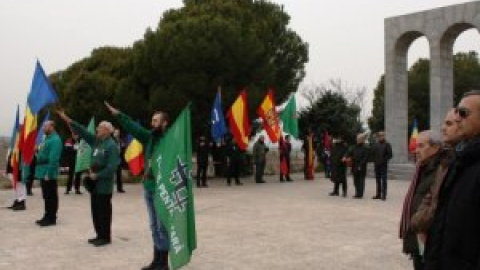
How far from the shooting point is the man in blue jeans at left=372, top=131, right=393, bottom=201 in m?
16.4

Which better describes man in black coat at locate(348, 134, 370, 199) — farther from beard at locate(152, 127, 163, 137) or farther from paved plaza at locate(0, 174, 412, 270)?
beard at locate(152, 127, 163, 137)

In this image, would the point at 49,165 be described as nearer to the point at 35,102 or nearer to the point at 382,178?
the point at 35,102

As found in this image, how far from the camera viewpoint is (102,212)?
30.5ft

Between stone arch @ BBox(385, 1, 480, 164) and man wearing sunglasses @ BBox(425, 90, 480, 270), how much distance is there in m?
22.0

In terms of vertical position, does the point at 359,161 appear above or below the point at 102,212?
above

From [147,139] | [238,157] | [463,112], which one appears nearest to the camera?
[463,112]

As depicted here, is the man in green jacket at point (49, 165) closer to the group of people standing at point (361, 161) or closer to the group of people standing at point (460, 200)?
the group of people standing at point (361, 161)

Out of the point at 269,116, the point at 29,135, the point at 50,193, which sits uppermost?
the point at 269,116

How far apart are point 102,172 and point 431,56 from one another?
19513 millimetres

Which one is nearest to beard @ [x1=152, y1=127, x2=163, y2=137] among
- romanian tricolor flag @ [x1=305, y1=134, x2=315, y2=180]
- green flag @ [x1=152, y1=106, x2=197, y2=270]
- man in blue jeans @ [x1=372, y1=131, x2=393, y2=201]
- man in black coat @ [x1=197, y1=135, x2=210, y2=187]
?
green flag @ [x1=152, y1=106, x2=197, y2=270]

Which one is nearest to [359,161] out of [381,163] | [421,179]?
[381,163]

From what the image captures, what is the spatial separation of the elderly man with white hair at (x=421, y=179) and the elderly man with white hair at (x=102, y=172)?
513 centimetres

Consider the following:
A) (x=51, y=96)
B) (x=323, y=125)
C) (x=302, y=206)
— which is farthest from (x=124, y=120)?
(x=323, y=125)

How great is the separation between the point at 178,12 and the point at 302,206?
12.8 meters
